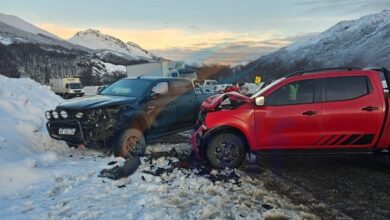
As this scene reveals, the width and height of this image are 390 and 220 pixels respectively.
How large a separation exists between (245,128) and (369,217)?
113 inches

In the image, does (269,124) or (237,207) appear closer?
(237,207)

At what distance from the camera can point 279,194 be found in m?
6.48

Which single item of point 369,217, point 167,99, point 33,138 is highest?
point 167,99

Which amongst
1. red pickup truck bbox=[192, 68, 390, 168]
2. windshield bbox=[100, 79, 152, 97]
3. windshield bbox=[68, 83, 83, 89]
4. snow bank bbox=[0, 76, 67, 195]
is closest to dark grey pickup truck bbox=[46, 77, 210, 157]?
windshield bbox=[100, 79, 152, 97]

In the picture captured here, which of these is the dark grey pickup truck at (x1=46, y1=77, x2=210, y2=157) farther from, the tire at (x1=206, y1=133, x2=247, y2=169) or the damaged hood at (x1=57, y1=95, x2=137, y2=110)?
the tire at (x1=206, y1=133, x2=247, y2=169)

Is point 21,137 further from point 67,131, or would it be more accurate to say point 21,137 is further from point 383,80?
point 383,80

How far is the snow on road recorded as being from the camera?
5.55 meters

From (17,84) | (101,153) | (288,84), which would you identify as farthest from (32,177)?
(17,84)

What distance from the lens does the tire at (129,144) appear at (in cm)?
884

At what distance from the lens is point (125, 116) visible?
9.19 m

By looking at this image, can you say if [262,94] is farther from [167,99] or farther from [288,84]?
[167,99]

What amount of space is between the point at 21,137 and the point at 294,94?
227 inches

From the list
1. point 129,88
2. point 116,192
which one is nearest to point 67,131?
point 129,88

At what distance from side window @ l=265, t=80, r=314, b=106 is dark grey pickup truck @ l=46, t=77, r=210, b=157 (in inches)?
113
